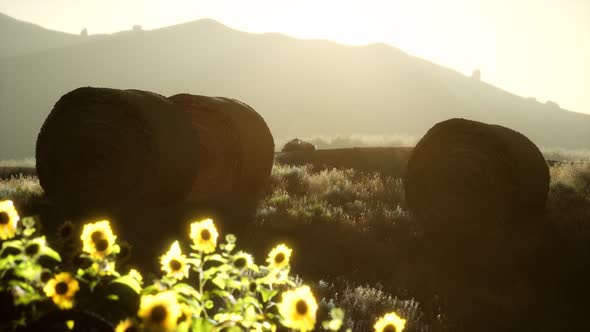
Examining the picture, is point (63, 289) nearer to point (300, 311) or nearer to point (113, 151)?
point (300, 311)

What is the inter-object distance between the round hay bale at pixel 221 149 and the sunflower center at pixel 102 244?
5.11 m

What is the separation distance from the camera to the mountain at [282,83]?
68625mm

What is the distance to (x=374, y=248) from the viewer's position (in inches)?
268

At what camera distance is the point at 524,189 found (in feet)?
21.1

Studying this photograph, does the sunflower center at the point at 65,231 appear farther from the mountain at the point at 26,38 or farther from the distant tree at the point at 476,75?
the mountain at the point at 26,38

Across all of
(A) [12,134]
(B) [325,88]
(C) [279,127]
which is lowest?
(A) [12,134]

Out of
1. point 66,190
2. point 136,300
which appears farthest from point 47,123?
point 136,300

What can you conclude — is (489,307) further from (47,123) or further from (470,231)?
(47,123)

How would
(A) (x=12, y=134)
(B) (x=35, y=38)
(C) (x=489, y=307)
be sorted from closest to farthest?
(C) (x=489, y=307)
(A) (x=12, y=134)
(B) (x=35, y=38)

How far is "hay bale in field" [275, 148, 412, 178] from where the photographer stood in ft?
43.8

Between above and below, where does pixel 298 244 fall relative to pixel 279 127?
above

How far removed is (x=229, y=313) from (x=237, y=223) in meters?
4.71

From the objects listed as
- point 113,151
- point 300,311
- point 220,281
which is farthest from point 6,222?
point 113,151

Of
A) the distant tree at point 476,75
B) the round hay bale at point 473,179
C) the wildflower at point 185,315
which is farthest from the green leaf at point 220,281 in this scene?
the distant tree at point 476,75
